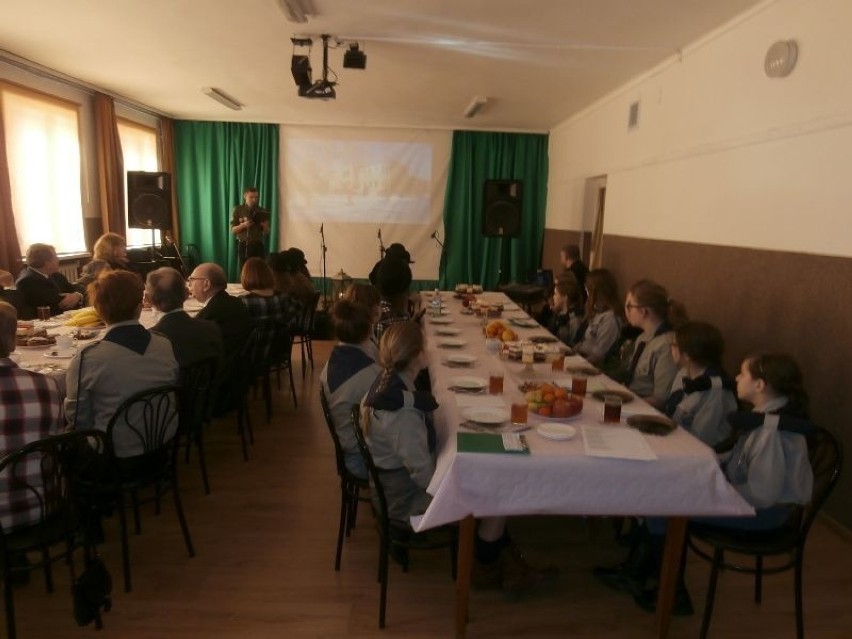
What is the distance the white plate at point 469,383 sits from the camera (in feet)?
8.38

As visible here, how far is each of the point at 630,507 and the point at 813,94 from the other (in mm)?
2723

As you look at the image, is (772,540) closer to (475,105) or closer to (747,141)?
(747,141)

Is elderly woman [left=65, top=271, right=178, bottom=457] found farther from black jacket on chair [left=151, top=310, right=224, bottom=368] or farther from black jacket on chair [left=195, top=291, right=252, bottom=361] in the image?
black jacket on chair [left=195, top=291, right=252, bottom=361]

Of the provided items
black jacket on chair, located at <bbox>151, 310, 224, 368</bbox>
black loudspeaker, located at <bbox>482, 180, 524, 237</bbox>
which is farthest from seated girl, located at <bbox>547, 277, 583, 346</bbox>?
black loudspeaker, located at <bbox>482, 180, 524, 237</bbox>

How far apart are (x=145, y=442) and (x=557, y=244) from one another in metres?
6.91

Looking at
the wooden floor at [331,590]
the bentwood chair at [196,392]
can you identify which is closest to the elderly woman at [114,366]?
the bentwood chair at [196,392]

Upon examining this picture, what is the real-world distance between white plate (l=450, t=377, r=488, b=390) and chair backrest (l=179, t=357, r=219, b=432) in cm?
115

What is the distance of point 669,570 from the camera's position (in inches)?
79.1

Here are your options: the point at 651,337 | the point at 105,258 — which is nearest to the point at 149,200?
the point at 105,258

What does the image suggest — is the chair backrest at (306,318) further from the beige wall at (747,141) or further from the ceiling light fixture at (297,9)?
the beige wall at (747,141)

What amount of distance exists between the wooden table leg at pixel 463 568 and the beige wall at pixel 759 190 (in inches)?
87.3

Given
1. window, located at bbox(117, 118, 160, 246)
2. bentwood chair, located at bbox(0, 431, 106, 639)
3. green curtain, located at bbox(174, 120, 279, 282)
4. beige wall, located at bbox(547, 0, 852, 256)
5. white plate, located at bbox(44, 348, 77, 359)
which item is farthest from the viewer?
green curtain, located at bbox(174, 120, 279, 282)

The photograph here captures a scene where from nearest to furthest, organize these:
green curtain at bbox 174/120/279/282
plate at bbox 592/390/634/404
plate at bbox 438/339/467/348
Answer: plate at bbox 592/390/634/404, plate at bbox 438/339/467/348, green curtain at bbox 174/120/279/282

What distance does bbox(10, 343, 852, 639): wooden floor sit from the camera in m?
2.15
